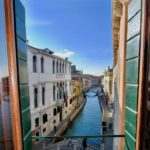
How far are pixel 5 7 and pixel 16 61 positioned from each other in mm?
359

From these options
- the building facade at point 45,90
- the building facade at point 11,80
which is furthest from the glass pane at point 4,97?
the building facade at point 45,90

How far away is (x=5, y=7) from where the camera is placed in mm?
946

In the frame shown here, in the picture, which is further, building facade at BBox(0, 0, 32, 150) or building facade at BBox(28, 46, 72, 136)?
building facade at BBox(28, 46, 72, 136)

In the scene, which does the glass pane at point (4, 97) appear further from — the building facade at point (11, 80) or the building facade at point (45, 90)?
the building facade at point (45, 90)

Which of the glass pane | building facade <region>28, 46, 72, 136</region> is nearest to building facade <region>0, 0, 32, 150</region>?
the glass pane

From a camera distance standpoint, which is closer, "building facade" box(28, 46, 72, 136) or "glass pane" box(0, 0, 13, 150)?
"glass pane" box(0, 0, 13, 150)

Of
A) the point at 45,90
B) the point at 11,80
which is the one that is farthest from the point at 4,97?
the point at 45,90

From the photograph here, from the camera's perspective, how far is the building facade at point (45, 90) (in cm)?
738

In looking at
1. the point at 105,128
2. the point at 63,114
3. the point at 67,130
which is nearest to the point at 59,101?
the point at 63,114

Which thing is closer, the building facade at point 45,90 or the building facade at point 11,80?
the building facade at point 11,80

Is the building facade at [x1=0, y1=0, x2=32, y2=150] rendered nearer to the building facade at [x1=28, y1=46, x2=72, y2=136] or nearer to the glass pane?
the glass pane

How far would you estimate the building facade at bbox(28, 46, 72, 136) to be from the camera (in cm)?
738

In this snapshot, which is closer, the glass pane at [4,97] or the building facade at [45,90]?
the glass pane at [4,97]

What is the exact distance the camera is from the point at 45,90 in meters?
8.73
